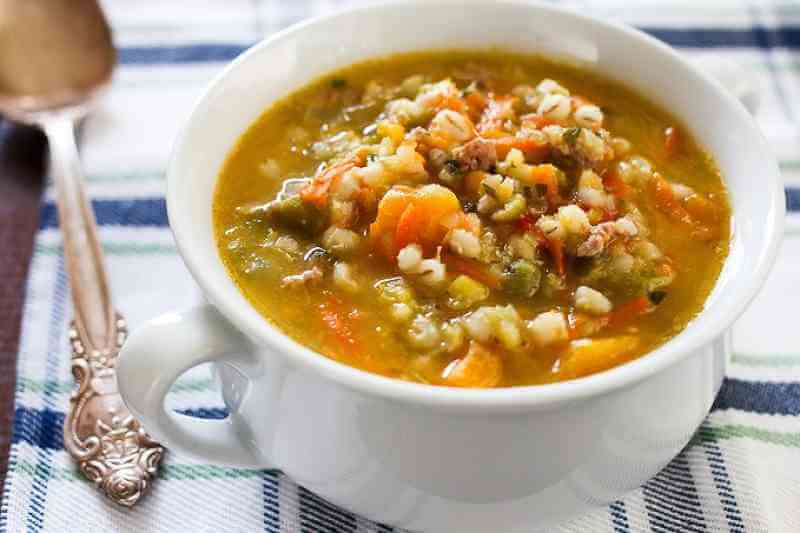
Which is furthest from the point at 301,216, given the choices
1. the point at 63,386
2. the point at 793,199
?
the point at 793,199

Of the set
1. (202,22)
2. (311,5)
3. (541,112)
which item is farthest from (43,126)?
(541,112)

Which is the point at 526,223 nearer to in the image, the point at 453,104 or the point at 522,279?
the point at 522,279

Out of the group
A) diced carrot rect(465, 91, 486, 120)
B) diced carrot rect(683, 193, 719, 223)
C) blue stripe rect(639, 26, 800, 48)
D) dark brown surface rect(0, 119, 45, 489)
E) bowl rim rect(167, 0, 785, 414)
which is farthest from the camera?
blue stripe rect(639, 26, 800, 48)

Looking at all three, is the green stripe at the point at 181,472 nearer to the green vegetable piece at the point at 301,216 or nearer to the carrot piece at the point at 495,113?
the green vegetable piece at the point at 301,216

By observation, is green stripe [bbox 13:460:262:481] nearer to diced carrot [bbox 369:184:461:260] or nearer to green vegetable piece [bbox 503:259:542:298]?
diced carrot [bbox 369:184:461:260]

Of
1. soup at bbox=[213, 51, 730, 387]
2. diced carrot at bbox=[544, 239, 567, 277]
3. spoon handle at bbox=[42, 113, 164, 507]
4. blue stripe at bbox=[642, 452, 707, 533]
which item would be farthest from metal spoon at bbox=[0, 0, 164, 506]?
blue stripe at bbox=[642, 452, 707, 533]

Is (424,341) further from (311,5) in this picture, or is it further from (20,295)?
(311,5)
